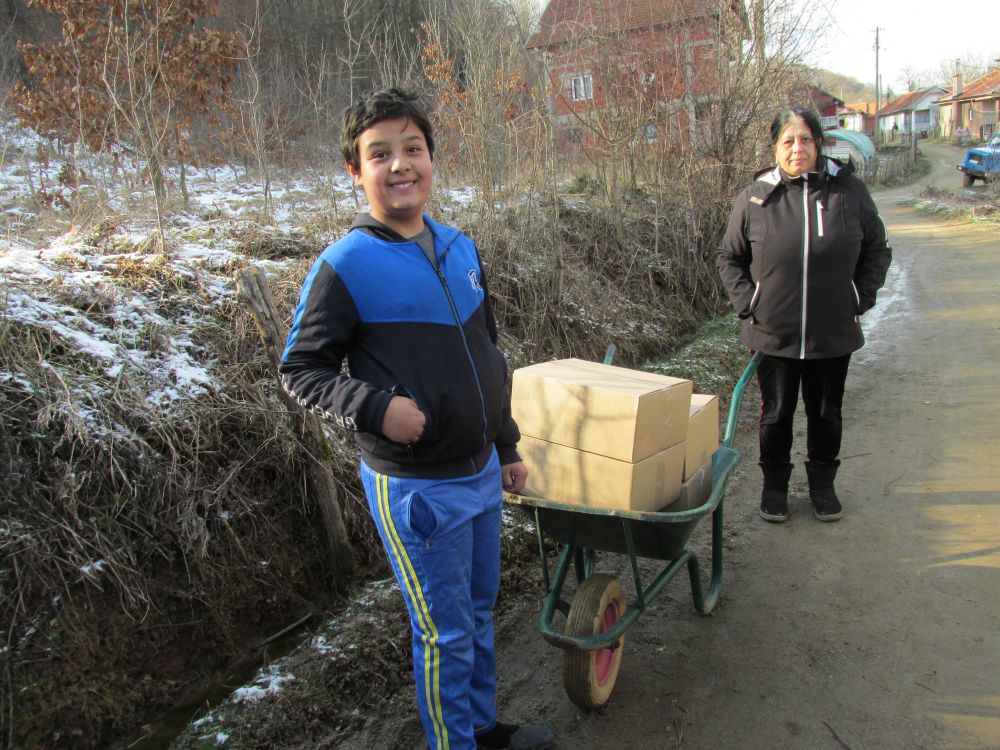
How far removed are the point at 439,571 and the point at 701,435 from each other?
4.79 ft

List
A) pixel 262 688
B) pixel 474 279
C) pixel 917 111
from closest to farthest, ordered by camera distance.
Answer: pixel 474 279 < pixel 262 688 < pixel 917 111

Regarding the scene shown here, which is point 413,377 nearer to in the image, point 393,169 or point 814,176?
point 393,169

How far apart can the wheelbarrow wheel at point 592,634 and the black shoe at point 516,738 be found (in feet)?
0.57

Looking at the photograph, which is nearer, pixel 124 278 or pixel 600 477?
pixel 600 477

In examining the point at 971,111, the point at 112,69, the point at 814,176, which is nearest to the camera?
the point at 814,176

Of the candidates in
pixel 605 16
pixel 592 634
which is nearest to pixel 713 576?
pixel 592 634

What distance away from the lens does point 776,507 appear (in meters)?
4.08

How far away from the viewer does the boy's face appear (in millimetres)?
1961

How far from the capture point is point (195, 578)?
2932mm

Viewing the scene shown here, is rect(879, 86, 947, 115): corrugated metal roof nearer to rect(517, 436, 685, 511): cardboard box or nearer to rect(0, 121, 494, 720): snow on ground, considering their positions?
rect(0, 121, 494, 720): snow on ground

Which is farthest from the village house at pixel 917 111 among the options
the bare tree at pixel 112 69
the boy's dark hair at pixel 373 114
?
the boy's dark hair at pixel 373 114

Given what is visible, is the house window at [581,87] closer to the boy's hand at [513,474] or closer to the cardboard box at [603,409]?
the cardboard box at [603,409]

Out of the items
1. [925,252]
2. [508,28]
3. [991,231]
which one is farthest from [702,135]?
[991,231]

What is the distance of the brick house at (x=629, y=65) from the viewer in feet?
28.3
